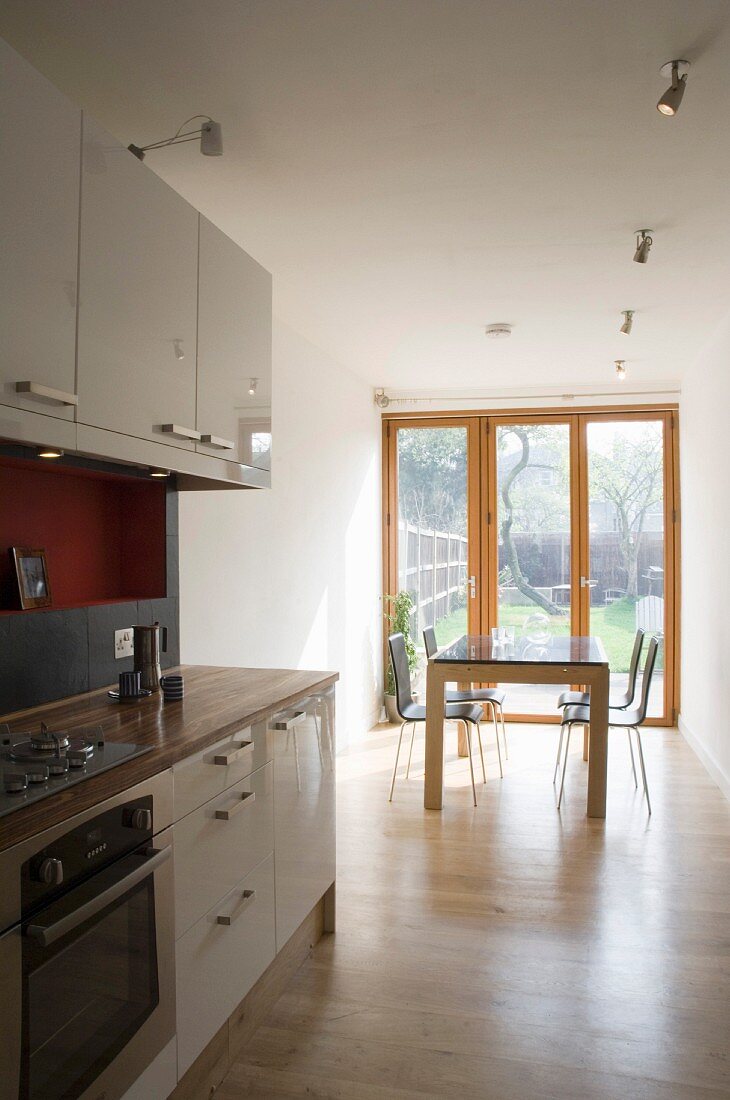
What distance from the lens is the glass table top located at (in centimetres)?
447

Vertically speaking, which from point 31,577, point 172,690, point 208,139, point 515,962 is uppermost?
point 208,139

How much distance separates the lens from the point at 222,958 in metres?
2.10

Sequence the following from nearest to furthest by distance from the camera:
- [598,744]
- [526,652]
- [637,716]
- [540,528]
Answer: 1. [598,744]
2. [637,716]
3. [526,652]
4. [540,528]

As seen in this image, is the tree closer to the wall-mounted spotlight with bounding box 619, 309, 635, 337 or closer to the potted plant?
the potted plant

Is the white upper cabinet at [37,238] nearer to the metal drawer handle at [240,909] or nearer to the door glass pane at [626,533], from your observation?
the metal drawer handle at [240,909]

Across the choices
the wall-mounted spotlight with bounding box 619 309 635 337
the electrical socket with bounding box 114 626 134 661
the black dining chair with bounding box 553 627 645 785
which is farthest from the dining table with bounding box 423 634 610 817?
the electrical socket with bounding box 114 626 134 661

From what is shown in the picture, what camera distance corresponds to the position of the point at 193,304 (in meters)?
2.56

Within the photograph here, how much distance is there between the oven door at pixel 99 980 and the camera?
1379 mm

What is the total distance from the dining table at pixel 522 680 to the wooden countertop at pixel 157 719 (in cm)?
162

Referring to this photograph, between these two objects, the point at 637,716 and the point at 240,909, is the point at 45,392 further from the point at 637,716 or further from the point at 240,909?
the point at 637,716

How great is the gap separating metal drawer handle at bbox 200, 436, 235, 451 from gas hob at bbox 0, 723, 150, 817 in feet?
3.31

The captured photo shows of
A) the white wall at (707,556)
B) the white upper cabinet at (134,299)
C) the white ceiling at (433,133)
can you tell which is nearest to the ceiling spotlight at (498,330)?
the white ceiling at (433,133)

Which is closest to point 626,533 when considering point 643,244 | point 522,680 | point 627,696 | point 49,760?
point 627,696

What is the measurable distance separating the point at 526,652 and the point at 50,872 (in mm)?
3659
